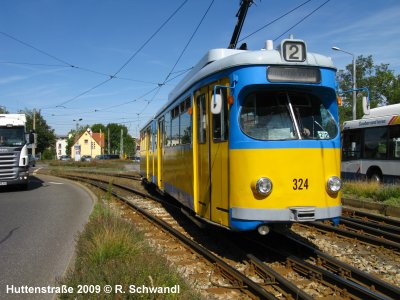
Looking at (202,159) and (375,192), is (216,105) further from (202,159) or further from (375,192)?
(375,192)

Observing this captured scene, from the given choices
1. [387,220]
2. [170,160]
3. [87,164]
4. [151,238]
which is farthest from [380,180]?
[87,164]

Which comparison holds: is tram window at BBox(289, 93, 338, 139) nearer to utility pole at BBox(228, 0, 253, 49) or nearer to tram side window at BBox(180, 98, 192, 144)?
tram side window at BBox(180, 98, 192, 144)

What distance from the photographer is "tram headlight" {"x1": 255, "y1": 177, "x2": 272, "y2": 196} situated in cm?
641

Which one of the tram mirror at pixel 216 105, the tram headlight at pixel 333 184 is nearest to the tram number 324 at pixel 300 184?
the tram headlight at pixel 333 184

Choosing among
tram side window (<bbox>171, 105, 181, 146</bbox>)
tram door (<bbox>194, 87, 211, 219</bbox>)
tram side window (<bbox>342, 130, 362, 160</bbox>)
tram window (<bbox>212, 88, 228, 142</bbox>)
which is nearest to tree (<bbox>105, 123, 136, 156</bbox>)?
tram side window (<bbox>342, 130, 362, 160</bbox>)

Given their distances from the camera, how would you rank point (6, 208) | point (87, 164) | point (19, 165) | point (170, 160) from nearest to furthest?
point (170, 160) → point (6, 208) → point (19, 165) → point (87, 164)

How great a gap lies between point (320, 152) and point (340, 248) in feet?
7.37

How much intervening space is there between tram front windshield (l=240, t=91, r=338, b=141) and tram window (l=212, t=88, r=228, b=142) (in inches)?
14.2

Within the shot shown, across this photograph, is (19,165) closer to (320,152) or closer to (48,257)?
(48,257)

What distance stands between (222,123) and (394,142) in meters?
11.6

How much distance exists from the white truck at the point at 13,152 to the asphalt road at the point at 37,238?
3262mm

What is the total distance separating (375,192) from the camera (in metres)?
14.1

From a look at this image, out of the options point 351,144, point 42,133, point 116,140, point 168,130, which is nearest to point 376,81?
point 351,144

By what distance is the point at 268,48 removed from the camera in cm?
765
